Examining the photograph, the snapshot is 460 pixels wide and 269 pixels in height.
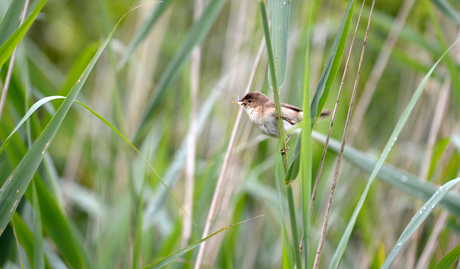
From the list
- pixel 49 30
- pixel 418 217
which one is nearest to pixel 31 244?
pixel 418 217

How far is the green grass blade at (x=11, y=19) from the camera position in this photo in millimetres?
809

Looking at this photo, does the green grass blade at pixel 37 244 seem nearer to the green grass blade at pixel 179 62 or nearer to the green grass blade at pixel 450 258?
the green grass blade at pixel 179 62

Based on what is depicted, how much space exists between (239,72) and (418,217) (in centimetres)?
151

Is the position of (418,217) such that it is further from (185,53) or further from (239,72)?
(239,72)

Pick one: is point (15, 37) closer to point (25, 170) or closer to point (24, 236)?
point (25, 170)

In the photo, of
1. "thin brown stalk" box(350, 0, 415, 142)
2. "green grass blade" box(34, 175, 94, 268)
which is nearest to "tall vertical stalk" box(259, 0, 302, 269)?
"green grass blade" box(34, 175, 94, 268)

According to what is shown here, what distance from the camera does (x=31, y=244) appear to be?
1121 millimetres

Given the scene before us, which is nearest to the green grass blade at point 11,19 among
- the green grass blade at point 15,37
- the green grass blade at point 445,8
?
the green grass blade at point 15,37

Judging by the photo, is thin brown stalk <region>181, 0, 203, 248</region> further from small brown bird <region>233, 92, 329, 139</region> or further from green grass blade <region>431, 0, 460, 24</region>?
green grass blade <region>431, 0, 460, 24</region>

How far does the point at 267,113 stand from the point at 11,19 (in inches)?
29.1

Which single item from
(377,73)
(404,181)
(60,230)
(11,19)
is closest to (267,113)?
(404,181)

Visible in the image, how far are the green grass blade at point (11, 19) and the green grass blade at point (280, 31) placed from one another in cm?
62

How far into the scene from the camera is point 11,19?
2.70 ft

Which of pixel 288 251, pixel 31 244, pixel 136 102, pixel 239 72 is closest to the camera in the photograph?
pixel 288 251
